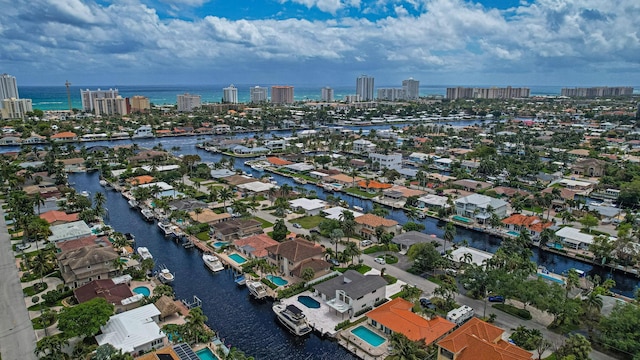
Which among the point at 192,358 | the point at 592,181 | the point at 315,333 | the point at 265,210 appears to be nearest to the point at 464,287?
the point at 315,333

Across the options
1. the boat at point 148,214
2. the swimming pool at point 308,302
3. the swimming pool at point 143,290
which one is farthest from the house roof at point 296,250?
the boat at point 148,214

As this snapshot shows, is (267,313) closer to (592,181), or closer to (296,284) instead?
(296,284)

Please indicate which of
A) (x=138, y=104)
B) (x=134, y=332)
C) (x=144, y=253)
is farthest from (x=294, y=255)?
(x=138, y=104)

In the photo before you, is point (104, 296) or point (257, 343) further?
point (104, 296)

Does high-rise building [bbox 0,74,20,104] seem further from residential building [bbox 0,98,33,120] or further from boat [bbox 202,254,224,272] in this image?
boat [bbox 202,254,224,272]

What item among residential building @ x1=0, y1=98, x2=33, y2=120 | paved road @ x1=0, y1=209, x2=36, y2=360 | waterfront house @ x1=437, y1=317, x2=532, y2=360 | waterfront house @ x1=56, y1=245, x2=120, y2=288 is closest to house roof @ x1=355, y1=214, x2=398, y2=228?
waterfront house @ x1=437, y1=317, x2=532, y2=360

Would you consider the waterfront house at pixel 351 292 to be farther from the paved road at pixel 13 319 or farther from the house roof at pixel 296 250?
the paved road at pixel 13 319
